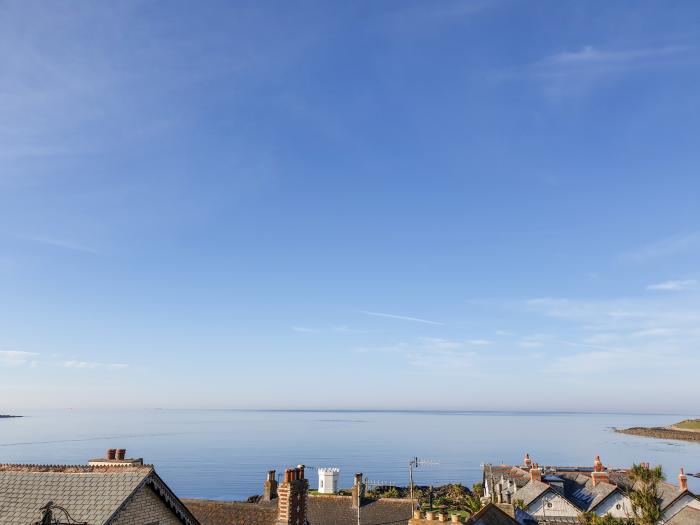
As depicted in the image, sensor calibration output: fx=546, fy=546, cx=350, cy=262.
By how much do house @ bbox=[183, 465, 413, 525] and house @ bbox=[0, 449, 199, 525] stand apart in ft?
31.1

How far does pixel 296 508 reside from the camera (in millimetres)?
30938

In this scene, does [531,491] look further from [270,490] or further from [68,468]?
[68,468]

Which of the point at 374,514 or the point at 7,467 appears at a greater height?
the point at 7,467

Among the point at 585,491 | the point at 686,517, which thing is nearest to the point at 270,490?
the point at 686,517

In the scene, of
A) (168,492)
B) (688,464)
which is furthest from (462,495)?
(688,464)

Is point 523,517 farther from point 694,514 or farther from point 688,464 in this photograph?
point 688,464

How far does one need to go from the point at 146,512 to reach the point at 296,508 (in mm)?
11916

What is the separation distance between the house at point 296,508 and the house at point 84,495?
9.48 meters

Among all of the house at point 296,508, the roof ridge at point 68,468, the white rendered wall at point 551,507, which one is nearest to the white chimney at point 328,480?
the white rendered wall at point 551,507

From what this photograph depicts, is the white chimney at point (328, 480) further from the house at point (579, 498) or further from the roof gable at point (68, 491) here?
the roof gable at point (68, 491)

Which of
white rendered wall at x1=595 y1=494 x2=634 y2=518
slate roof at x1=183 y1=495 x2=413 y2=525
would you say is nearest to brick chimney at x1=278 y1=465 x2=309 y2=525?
slate roof at x1=183 y1=495 x2=413 y2=525

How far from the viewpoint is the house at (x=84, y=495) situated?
1884cm

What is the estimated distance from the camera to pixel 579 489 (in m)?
71.8

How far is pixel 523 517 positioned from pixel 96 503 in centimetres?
3654
